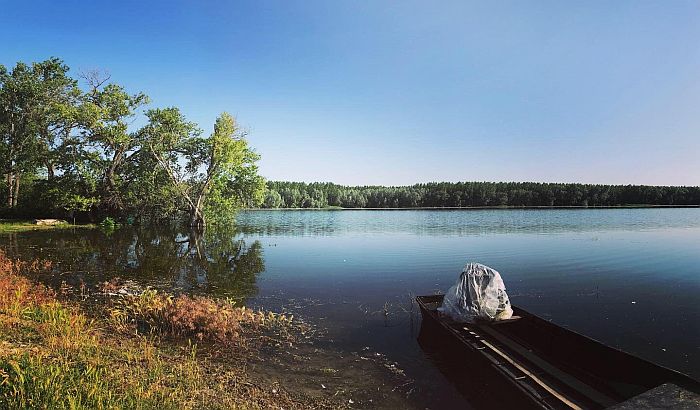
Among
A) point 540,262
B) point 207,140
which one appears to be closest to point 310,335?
point 540,262

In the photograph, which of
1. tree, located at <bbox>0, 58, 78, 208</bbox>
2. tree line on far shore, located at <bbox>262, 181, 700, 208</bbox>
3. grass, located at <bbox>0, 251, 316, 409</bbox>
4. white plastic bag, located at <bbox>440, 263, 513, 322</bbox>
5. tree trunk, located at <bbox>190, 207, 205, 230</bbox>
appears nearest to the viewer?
grass, located at <bbox>0, 251, 316, 409</bbox>

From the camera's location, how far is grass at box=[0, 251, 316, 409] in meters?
6.52

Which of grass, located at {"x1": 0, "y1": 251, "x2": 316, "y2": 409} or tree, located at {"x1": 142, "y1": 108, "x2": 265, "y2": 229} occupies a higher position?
tree, located at {"x1": 142, "y1": 108, "x2": 265, "y2": 229}

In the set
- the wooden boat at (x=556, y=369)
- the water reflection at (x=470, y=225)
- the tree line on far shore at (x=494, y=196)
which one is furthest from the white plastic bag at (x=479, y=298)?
the tree line on far shore at (x=494, y=196)

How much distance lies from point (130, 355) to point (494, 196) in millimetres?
158731

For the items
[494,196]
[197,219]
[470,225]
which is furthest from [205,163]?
[494,196]

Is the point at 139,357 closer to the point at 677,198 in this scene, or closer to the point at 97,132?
the point at 97,132

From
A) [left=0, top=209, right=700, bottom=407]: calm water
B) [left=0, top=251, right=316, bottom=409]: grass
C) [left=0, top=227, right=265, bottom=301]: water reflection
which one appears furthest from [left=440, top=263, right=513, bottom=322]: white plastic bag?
[left=0, top=227, right=265, bottom=301]: water reflection

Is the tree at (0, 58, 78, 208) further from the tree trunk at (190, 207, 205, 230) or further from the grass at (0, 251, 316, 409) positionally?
the grass at (0, 251, 316, 409)

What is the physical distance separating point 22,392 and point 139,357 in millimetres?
2755

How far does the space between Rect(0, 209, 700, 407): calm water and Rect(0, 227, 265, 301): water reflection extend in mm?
92

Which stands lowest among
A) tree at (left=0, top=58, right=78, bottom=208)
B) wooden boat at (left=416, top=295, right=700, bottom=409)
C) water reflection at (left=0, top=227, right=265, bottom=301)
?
water reflection at (left=0, top=227, right=265, bottom=301)

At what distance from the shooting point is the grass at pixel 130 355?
6518 millimetres

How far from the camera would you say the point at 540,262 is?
25.7 meters
